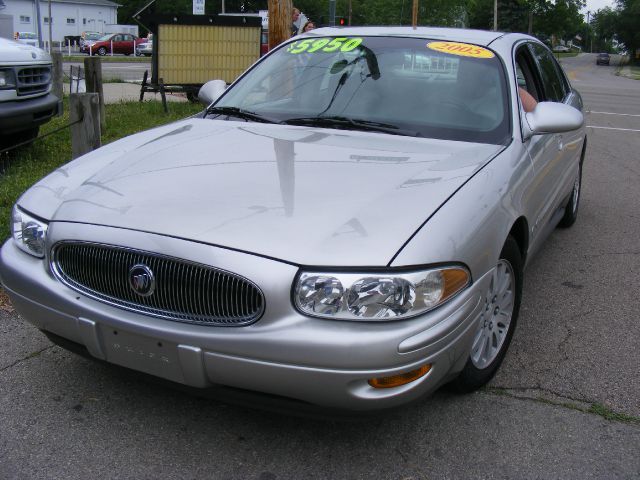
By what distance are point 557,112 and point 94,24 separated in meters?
75.9

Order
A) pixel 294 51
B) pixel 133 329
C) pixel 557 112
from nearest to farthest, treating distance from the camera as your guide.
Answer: pixel 133 329 → pixel 557 112 → pixel 294 51

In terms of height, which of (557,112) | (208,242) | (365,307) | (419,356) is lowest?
(419,356)

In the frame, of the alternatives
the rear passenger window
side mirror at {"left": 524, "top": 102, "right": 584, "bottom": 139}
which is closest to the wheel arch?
side mirror at {"left": 524, "top": 102, "right": 584, "bottom": 139}

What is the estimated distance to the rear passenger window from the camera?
15.7 feet

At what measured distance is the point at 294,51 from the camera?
435 cm

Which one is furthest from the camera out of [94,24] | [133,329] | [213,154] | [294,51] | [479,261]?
[94,24]

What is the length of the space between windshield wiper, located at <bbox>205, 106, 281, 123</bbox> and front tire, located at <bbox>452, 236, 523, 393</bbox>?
1.45m

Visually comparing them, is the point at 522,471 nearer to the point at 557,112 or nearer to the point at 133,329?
the point at 133,329

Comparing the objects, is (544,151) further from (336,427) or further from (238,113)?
(336,427)

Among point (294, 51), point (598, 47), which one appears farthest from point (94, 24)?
point (598, 47)

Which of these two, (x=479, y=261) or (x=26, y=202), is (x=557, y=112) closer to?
(x=479, y=261)

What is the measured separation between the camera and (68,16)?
227ft

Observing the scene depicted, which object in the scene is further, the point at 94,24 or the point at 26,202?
the point at 94,24

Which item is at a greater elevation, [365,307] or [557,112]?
[557,112]
